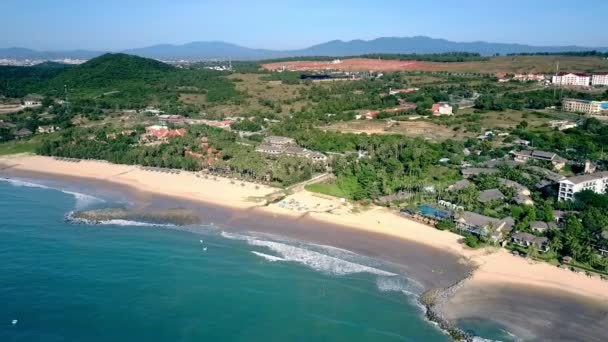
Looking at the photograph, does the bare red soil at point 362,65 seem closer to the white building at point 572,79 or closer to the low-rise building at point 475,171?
the white building at point 572,79

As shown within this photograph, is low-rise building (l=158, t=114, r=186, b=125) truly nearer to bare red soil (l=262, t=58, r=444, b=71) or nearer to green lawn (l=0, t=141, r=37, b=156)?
green lawn (l=0, t=141, r=37, b=156)

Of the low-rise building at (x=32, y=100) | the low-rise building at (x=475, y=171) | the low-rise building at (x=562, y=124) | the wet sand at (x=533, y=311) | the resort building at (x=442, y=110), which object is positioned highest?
the low-rise building at (x=32, y=100)

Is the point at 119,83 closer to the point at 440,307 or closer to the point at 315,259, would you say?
the point at 315,259

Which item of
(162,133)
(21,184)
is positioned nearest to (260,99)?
(162,133)

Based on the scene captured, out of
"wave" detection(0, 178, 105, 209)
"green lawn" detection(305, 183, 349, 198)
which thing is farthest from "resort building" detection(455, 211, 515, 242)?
"wave" detection(0, 178, 105, 209)

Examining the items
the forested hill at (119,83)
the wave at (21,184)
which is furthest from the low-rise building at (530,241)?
the forested hill at (119,83)
